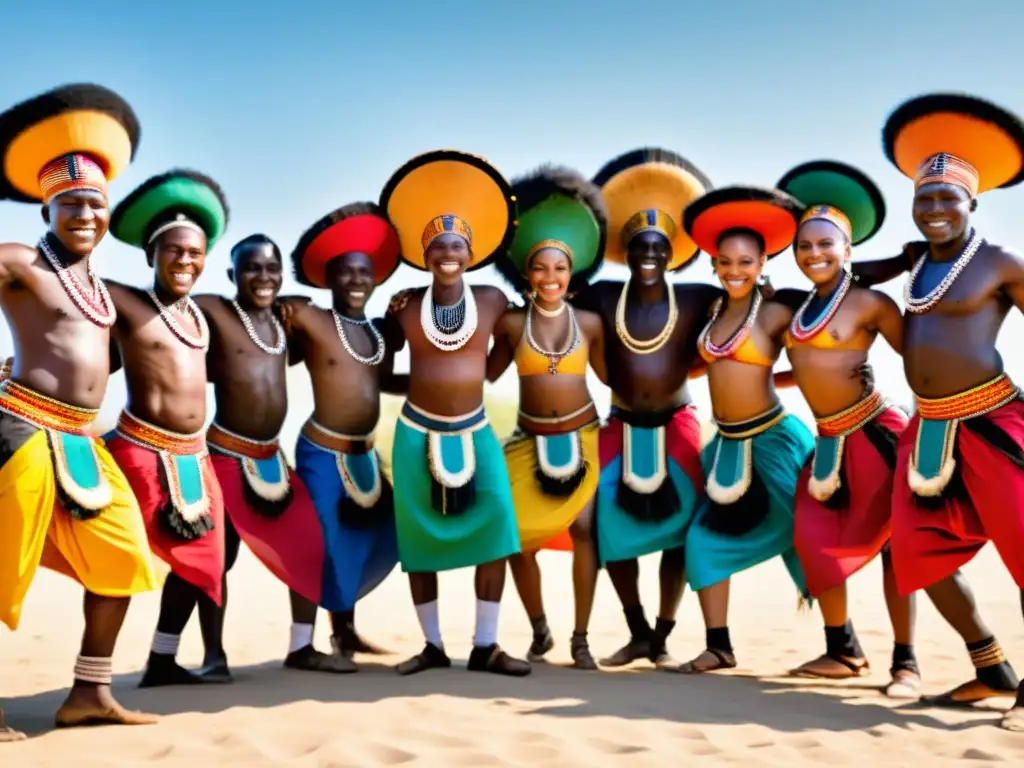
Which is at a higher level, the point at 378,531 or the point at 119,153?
the point at 119,153

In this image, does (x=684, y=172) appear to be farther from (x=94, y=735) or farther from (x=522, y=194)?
(x=94, y=735)

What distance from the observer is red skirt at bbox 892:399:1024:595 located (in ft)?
16.7

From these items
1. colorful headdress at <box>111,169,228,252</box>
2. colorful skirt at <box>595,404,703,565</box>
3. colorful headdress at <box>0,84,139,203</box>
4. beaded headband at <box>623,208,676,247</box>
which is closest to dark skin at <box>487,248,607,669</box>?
colorful skirt at <box>595,404,703,565</box>

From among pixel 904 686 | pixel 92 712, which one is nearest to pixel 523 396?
pixel 904 686

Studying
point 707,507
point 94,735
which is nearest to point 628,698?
point 707,507

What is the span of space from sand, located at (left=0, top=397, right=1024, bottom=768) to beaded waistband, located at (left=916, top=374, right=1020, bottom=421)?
1.39 metres

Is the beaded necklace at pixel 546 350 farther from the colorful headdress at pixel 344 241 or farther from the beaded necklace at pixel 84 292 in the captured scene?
the beaded necklace at pixel 84 292

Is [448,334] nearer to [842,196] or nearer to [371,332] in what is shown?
Result: [371,332]

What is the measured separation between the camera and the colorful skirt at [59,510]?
182 inches

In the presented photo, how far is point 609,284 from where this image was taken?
6938 mm

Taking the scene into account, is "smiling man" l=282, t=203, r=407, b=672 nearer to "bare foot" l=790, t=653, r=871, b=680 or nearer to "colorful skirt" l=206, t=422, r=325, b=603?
"colorful skirt" l=206, t=422, r=325, b=603

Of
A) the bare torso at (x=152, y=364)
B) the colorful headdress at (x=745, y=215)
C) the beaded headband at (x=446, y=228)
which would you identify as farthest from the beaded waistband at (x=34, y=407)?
the colorful headdress at (x=745, y=215)

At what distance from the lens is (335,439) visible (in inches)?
255

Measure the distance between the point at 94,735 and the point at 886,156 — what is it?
4.73 m
